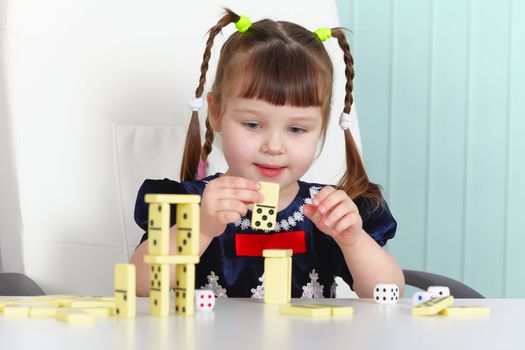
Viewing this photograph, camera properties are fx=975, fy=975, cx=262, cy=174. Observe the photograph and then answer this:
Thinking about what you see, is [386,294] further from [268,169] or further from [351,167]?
[351,167]

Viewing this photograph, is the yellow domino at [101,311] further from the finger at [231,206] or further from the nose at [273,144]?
the nose at [273,144]

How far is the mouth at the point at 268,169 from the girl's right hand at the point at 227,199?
174 mm

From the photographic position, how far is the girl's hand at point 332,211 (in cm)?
116

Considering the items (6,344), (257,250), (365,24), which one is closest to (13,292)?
(257,250)

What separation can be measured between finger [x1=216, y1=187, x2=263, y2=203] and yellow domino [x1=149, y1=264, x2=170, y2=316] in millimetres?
215

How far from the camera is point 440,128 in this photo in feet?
7.02

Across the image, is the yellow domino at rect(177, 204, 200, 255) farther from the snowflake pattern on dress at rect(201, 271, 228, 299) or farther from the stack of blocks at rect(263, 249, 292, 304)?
the snowflake pattern on dress at rect(201, 271, 228, 299)

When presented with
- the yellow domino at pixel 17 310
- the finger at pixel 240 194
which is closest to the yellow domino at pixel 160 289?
the yellow domino at pixel 17 310

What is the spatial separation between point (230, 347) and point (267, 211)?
1.18 ft

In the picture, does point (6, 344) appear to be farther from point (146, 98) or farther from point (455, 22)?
point (455, 22)

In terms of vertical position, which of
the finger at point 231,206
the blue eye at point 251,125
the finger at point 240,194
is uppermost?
the blue eye at point 251,125

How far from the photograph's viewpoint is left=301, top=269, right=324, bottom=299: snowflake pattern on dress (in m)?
1.43

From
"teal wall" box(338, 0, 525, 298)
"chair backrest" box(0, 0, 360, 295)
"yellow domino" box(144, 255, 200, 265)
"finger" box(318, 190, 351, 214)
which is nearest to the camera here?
"yellow domino" box(144, 255, 200, 265)

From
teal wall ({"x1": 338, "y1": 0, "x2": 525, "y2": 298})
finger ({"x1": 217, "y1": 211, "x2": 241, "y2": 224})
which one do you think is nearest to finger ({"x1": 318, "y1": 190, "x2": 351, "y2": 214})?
finger ({"x1": 217, "y1": 211, "x2": 241, "y2": 224})
